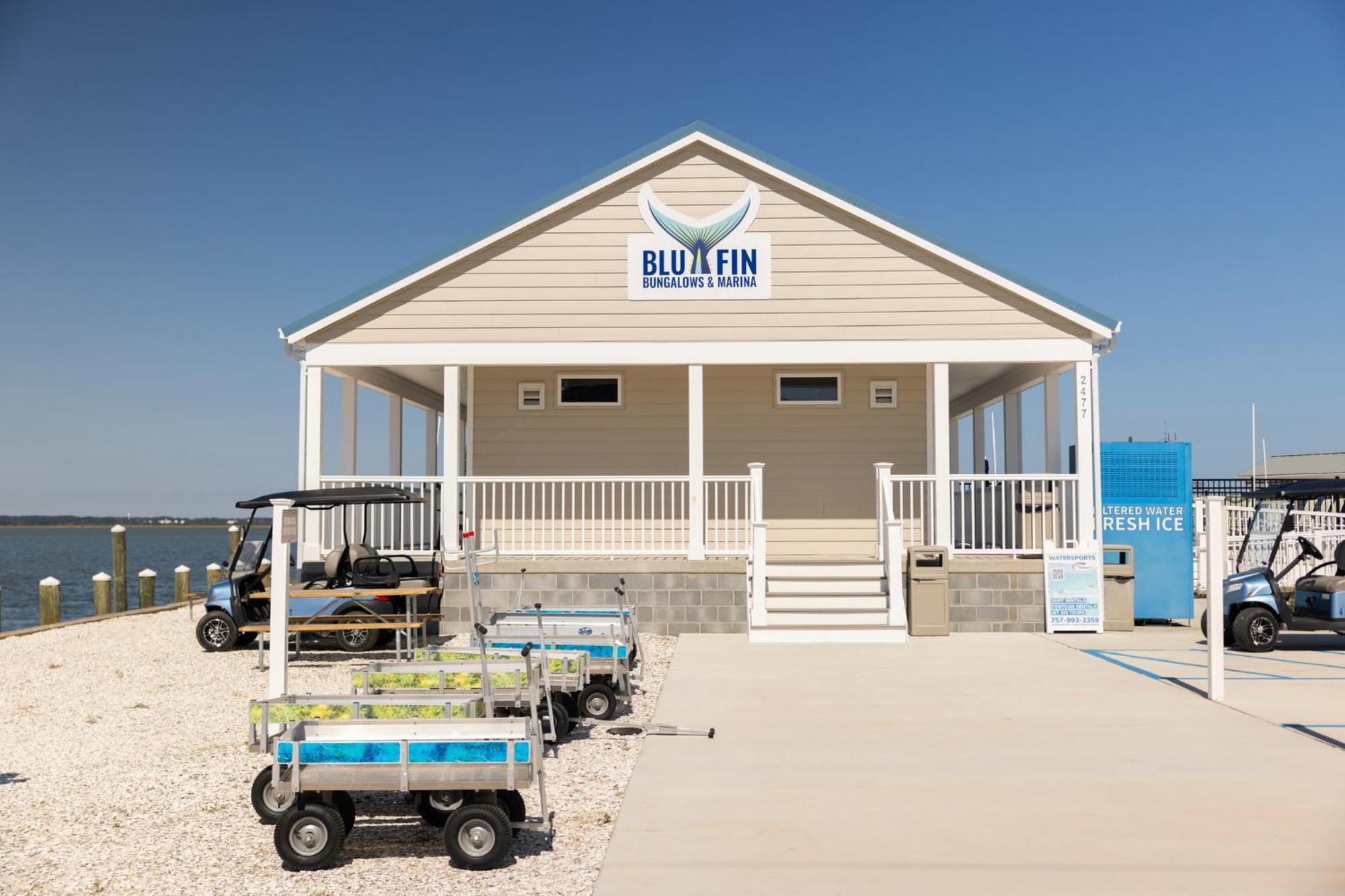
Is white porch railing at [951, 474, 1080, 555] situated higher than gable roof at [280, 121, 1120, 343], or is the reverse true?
gable roof at [280, 121, 1120, 343]

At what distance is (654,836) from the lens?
16.0ft

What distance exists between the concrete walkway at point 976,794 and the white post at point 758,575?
2548mm

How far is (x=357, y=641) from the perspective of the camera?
10.9m

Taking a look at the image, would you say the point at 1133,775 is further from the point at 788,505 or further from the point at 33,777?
the point at 788,505

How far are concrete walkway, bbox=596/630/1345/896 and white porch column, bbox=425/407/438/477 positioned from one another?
9564 mm

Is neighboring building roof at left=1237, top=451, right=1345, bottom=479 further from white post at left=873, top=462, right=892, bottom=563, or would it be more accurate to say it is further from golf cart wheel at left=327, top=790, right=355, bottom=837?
golf cart wheel at left=327, top=790, right=355, bottom=837

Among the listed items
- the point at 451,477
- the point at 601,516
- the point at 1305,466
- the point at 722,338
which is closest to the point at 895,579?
the point at 722,338

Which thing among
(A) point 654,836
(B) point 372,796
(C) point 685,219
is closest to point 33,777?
(B) point 372,796

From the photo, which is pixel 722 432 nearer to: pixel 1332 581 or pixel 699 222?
pixel 699 222

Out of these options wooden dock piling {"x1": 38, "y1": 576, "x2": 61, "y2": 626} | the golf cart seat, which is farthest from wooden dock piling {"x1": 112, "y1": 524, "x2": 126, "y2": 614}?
the golf cart seat

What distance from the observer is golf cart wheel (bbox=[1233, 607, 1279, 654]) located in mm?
10578

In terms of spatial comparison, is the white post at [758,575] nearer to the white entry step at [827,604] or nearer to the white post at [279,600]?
the white entry step at [827,604]

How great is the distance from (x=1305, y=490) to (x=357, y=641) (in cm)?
1000

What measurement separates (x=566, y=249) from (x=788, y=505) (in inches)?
184
